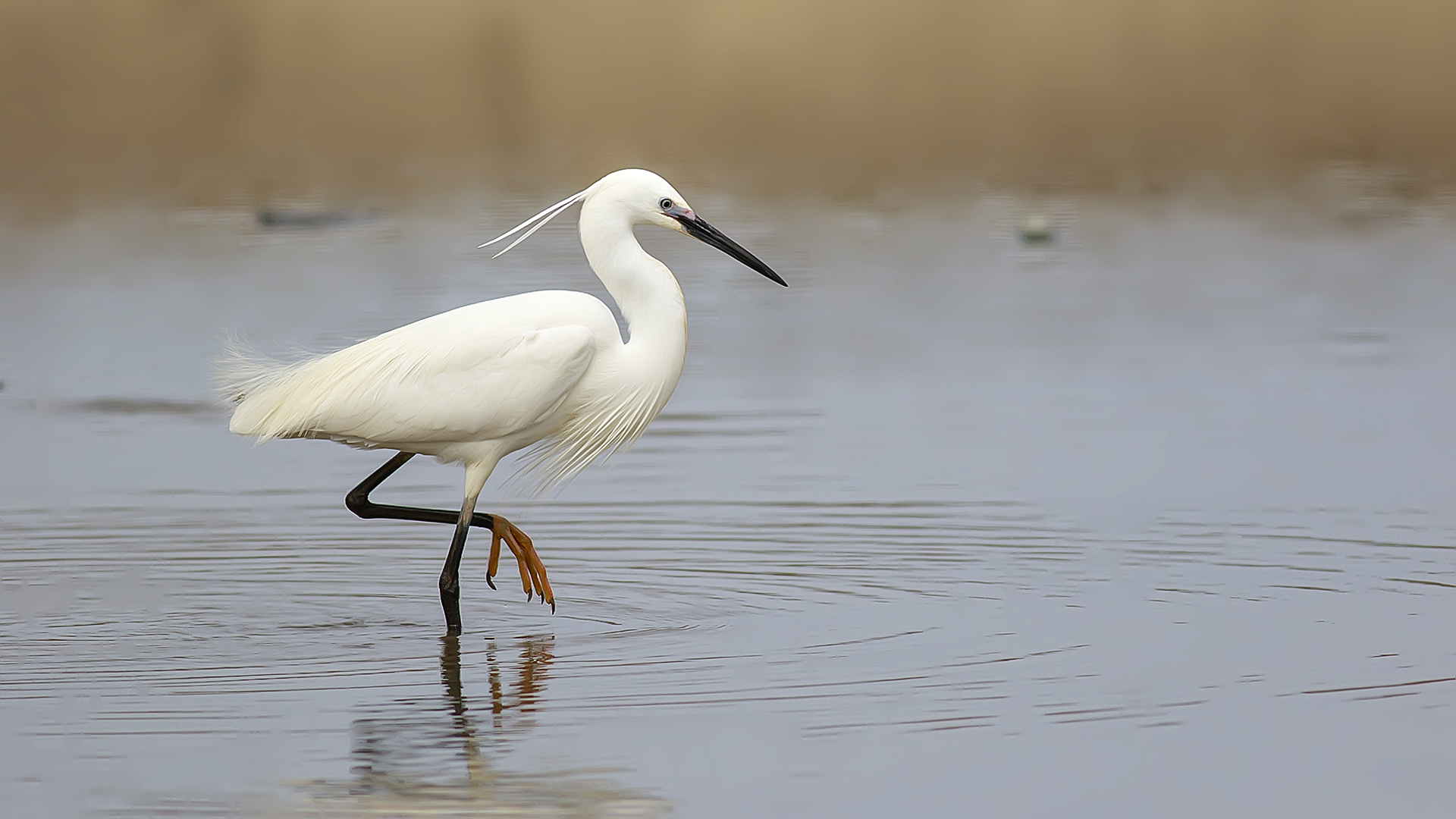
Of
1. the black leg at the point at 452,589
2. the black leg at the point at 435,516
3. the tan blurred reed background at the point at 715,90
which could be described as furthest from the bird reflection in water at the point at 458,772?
the tan blurred reed background at the point at 715,90

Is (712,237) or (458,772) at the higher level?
(712,237)

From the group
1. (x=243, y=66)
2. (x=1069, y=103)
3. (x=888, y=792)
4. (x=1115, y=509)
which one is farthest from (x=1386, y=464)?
(x=243, y=66)

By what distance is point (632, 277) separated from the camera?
322 inches

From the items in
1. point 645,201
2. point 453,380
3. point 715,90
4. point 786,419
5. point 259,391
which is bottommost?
point 715,90

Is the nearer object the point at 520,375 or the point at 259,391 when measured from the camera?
the point at 520,375

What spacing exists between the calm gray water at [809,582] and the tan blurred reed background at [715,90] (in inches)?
370

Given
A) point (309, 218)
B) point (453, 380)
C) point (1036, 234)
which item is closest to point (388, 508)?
point (453, 380)

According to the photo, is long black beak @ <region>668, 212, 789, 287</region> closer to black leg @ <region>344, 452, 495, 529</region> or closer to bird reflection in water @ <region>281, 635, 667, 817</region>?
black leg @ <region>344, 452, 495, 529</region>

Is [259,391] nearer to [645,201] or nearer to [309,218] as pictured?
[645,201]

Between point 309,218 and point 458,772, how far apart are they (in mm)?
18563

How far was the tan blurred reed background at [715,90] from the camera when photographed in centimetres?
2641

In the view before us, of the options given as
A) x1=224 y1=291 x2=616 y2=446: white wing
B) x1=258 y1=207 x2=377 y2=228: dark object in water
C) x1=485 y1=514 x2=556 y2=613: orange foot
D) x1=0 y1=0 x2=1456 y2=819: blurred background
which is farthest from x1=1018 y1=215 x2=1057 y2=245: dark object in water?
x1=485 y1=514 x2=556 y2=613: orange foot

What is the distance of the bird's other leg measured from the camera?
789 cm

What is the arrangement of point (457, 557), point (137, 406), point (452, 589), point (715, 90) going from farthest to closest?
point (715, 90), point (137, 406), point (457, 557), point (452, 589)
